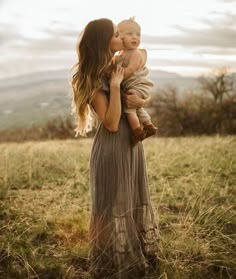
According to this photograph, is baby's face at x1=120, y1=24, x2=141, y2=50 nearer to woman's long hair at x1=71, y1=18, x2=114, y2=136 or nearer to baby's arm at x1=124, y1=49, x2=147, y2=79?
baby's arm at x1=124, y1=49, x2=147, y2=79

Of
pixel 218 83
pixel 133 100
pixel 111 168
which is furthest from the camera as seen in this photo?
pixel 218 83

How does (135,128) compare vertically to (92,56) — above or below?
below

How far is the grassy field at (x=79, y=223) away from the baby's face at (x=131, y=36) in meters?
1.54

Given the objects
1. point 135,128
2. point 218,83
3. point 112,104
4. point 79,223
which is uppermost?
point 112,104

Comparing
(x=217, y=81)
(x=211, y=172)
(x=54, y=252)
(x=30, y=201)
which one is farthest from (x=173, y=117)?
(x=54, y=252)

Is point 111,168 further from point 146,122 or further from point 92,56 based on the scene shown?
point 92,56

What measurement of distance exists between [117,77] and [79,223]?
1.94 metres

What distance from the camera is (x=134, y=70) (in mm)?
Answer: 3223

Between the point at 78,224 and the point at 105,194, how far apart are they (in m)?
1.28

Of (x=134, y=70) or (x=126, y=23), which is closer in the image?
(x=134, y=70)

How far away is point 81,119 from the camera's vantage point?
337cm

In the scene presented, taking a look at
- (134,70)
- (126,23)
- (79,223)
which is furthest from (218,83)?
(134,70)

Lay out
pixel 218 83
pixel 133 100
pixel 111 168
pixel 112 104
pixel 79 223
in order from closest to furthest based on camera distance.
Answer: pixel 112 104
pixel 133 100
pixel 111 168
pixel 79 223
pixel 218 83

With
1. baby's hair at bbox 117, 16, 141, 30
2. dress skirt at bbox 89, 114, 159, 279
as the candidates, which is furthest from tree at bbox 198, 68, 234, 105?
dress skirt at bbox 89, 114, 159, 279
